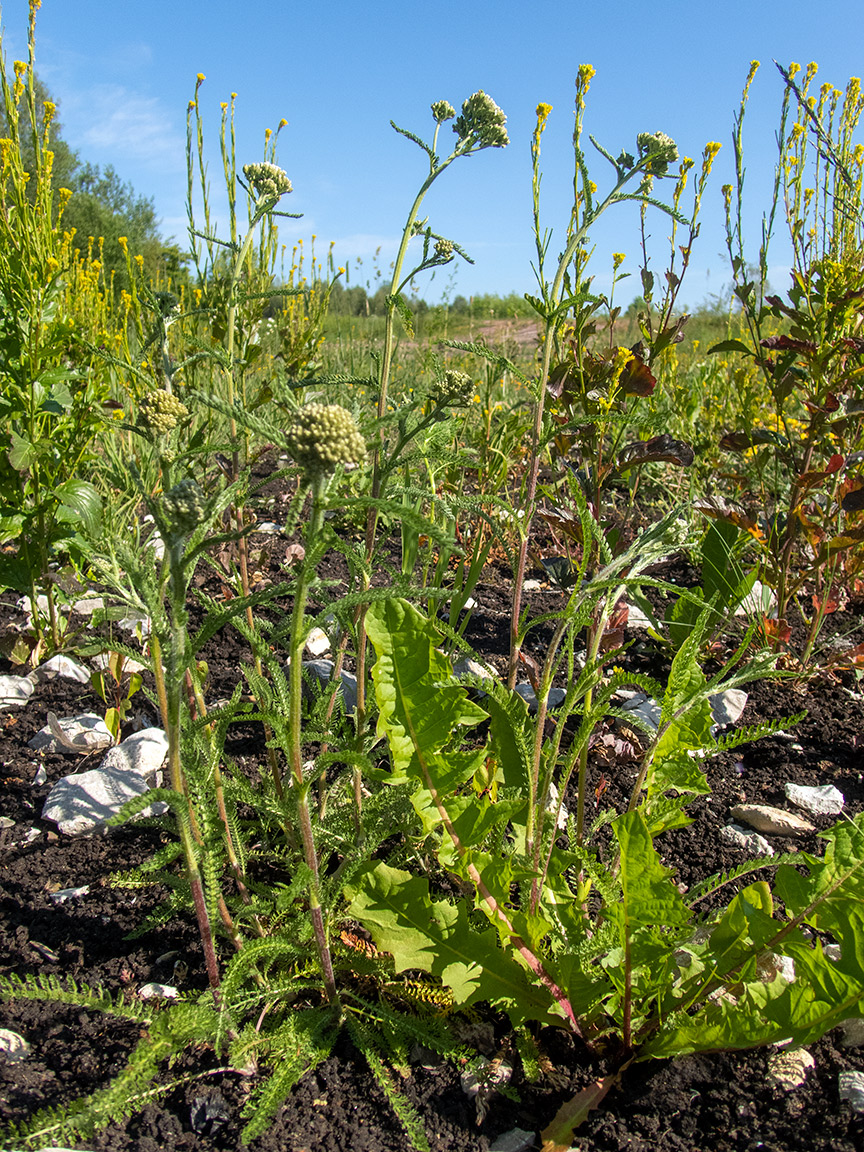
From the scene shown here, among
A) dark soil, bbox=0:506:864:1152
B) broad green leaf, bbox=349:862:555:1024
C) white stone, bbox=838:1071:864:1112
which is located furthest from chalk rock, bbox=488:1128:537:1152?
white stone, bbox=838:1071:864:1112

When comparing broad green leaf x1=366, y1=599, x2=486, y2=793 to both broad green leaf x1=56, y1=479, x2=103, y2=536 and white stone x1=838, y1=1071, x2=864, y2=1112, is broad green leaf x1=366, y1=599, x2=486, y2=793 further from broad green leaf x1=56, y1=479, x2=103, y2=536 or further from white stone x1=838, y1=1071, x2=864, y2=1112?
broad green leaf x1=56, y1=479, x2=103, y2=536

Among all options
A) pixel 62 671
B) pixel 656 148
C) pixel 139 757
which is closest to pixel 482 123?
pixel 656 148

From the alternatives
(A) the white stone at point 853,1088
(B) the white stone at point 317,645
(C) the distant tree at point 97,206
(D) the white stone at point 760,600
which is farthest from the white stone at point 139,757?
(C) the distant tree at point 97,206

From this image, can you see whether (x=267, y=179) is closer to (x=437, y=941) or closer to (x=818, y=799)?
(x=437, y=941)

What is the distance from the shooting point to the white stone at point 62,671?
2.51 m

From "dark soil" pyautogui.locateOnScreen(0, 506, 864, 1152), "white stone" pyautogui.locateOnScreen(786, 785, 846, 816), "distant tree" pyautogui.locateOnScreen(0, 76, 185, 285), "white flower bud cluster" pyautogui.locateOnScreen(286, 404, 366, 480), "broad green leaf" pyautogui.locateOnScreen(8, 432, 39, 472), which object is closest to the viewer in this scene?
"white flower bud cluster" pyautogui.locateOnScreen(286, 404, 366, 480)

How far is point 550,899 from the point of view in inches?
57.1

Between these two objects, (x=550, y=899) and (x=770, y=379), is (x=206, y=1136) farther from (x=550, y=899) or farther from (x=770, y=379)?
(x=770, y=379)

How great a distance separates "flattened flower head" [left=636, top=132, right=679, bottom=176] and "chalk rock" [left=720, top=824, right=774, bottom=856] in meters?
1.59

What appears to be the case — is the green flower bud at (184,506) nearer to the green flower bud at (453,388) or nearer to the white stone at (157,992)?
the green flower bud at (453,388)

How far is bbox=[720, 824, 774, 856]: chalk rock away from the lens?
5.97ft

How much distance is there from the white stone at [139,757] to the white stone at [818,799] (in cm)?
174

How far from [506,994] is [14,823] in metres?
1.30

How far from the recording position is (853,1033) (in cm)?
136
